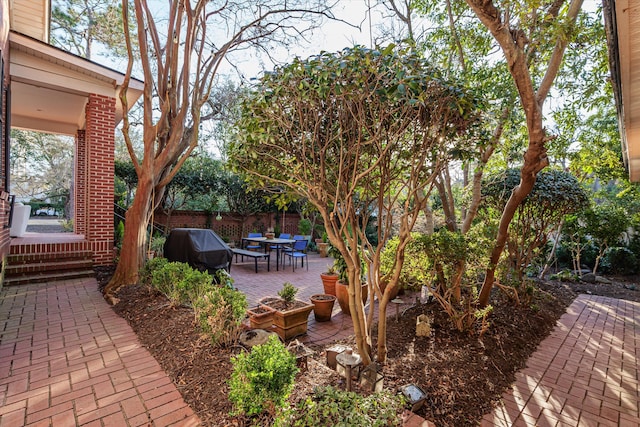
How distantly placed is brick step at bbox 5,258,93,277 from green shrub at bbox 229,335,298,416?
5937mm

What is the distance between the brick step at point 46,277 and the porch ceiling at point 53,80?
145 inches

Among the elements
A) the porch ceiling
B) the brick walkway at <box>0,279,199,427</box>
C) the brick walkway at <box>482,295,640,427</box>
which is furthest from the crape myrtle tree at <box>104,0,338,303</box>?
the brick walkway at <box>482,295,640,427</box>

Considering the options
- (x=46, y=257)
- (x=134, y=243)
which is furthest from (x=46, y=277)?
(x=134, y=243)

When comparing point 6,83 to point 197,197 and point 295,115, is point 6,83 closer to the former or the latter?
point 295,115

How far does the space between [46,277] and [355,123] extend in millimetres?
6436

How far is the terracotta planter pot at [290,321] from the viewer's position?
378cm

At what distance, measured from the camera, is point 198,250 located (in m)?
5.84

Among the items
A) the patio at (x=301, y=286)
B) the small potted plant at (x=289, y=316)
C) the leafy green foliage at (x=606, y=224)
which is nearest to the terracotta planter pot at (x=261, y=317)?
the small potted plant at (x=289, y=316)

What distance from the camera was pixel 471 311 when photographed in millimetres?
3600

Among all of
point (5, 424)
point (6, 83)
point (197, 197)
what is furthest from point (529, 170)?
point (197, 197)

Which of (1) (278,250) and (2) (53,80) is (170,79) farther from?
(1) (278,250)

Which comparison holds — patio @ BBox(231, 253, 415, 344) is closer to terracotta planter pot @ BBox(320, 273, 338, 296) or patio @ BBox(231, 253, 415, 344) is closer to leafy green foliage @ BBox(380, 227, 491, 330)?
terracotta planter pot @ BBox(320, 273, 338, 296)

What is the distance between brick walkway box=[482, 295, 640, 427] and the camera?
246 centimetres

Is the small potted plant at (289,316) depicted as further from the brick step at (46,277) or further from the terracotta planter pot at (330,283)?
the brick step at (46,277)
